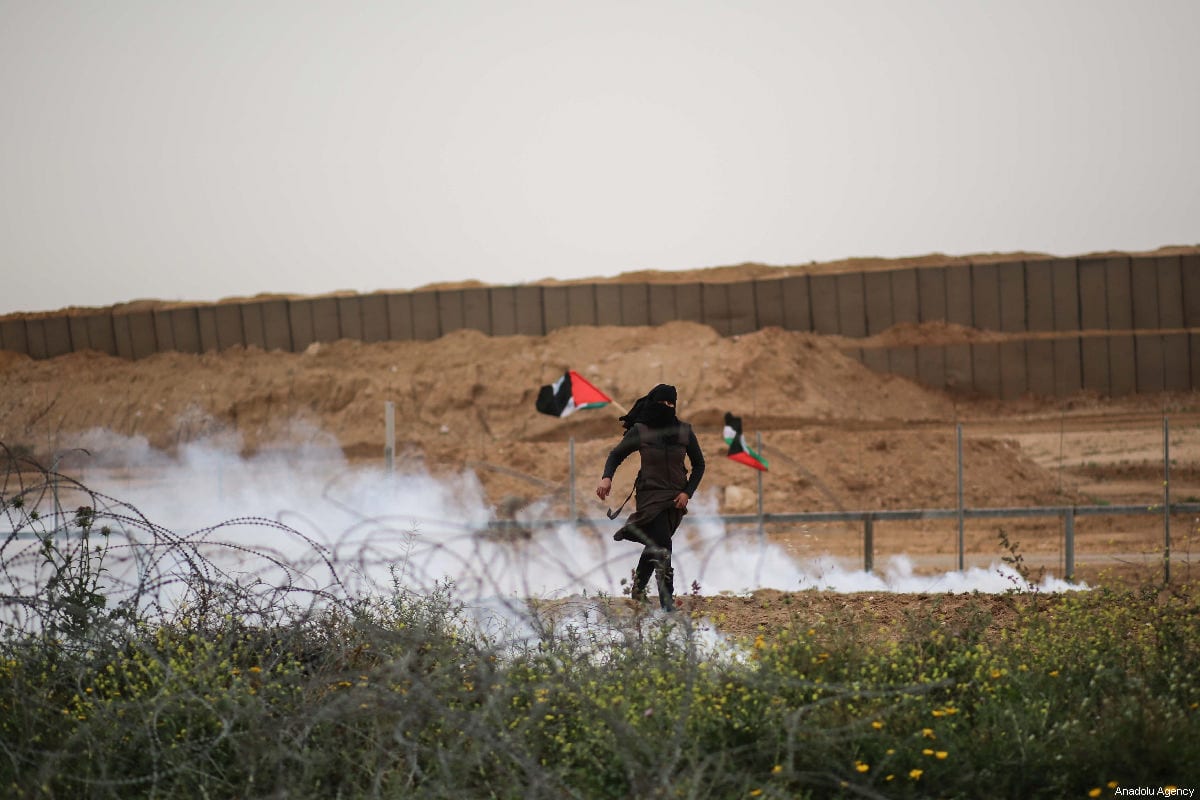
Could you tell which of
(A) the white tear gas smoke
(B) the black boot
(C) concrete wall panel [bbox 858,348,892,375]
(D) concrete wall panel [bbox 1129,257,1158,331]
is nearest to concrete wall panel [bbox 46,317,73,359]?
(A) the white tear gas smoke

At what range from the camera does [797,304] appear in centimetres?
3475

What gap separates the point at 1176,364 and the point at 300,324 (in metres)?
22.5

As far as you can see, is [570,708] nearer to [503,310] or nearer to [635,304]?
[635,304]

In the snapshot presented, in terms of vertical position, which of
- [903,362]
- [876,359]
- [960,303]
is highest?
[960,303]

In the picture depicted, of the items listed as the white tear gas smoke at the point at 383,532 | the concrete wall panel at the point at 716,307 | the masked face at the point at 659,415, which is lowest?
the white tear gas smoke at the point at 383,532

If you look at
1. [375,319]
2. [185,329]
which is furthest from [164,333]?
[375,319]

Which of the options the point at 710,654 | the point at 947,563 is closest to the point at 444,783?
the point at 710,654

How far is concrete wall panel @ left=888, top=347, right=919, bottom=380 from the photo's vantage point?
33281 millimetres

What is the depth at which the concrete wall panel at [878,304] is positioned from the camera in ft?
114

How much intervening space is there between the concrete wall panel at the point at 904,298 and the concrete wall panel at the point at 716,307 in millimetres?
4242

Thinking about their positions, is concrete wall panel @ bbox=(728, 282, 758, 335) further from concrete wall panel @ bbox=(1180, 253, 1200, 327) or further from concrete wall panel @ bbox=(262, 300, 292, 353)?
concrete wall panel @ bbox=(262, 300, 292, 353)

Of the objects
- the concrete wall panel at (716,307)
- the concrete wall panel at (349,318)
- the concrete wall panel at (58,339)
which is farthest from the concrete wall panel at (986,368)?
A: the concrete wall panel at (58,339)

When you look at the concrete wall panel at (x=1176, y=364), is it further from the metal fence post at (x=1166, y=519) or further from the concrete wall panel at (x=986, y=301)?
the metal fence post at (x=1166, y=519)

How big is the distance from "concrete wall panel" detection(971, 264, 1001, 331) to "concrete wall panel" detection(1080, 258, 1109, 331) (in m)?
Answer: 2.01
